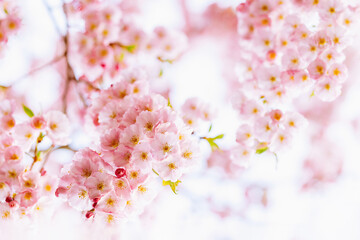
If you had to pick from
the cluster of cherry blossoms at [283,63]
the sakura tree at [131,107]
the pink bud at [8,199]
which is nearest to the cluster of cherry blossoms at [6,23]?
the sakura tree at [131,107]

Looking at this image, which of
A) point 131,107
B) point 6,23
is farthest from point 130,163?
point 6,23

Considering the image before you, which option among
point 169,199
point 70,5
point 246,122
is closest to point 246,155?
point 246,122

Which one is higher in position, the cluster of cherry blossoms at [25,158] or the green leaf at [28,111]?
the green leaf at [28,111]

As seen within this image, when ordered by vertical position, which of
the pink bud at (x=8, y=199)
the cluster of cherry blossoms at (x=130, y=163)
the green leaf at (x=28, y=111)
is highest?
the cluster of cherry blossoms at (x=130, y=163)

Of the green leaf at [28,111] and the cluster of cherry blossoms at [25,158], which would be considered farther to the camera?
the green leaf at [28,111]

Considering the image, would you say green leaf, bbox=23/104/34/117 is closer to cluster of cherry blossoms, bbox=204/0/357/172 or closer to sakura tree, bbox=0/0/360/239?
sakura tree, bbox=0/0/360/239

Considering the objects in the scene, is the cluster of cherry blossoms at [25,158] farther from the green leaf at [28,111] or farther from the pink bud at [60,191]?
the pink bud at [60,191]
